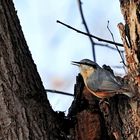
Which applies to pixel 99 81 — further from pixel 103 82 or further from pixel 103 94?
pixel 103 94

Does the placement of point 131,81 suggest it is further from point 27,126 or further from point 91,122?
point 27,126

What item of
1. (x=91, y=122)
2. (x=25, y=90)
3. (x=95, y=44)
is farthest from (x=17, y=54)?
(x=95, y=44)

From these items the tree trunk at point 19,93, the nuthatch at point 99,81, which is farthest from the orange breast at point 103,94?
the tree trunk at point 19,93

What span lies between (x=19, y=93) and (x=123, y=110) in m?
0.54

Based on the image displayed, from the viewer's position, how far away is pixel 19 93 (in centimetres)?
187

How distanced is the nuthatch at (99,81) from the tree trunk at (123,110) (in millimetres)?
54

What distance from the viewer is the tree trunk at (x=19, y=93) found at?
1.82m

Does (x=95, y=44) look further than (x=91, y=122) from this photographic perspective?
Yes

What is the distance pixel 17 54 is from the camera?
6.37 feet

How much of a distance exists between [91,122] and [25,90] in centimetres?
40

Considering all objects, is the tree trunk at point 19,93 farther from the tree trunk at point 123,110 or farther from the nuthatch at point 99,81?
the nuthatch at point 99,81

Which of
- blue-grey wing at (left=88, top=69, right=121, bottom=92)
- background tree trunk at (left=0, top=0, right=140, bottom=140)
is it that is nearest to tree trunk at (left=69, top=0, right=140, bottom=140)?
background tree trunk at (left=0, top=0, right=140, bottom=140)

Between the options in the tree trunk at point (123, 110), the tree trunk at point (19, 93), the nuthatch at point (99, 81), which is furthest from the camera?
the nuthatch at point (99, 81)

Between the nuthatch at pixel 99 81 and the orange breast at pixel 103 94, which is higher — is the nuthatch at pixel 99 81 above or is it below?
above
